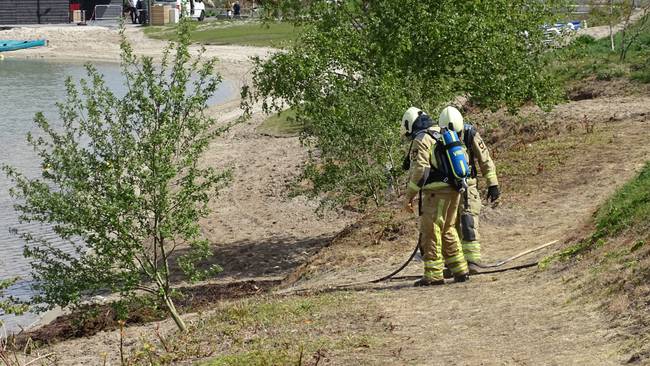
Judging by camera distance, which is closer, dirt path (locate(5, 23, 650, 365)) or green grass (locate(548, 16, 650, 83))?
dirt path (locate(5, 23, 650, 365))

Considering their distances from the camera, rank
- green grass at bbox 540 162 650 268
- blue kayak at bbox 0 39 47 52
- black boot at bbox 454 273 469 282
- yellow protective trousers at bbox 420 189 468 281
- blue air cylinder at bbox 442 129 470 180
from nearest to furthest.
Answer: green grass at bbox 540 162 650 268 → blue air cylinder at bbox 442 129 470 180 → yellow protective trousers at bbox 420 189 468 281 → black boot at bbox 454 273 469 282 → blue kayak at bbox 0 39 47 52

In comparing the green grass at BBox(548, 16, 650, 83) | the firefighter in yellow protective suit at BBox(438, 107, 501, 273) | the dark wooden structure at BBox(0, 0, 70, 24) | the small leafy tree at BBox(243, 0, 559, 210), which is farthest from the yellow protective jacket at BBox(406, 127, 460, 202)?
the dark wooden structure at BBox(0, 0, 70, 24)

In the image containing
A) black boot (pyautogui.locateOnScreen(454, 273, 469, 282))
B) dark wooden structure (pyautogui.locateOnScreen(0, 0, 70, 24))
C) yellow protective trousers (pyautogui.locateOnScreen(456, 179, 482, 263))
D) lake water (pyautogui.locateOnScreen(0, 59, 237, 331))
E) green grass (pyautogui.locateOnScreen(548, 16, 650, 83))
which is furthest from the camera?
dark wooden structure (pyautogui.locateOnScreen(0, 0, 70, 24))

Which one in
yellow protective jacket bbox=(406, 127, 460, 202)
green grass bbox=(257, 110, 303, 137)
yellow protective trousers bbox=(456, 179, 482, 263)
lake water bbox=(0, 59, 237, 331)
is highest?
yellow protective jacket bbox=(406, 127, 460, 202)

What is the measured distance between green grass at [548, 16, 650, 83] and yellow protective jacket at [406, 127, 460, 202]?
12268mm

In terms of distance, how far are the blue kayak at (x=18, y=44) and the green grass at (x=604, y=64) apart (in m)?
47.3

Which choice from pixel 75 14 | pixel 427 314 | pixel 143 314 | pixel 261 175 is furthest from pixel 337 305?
pixel 75 14

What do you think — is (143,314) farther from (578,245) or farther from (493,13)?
(493,13)

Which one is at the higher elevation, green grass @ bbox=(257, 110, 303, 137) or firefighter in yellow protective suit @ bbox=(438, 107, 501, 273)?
firefighter in yellow protective suit @ bbox=(438, 107, 501, 273)

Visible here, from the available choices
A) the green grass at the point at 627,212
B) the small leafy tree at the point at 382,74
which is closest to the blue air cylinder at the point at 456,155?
the green grass at the point at 627,212

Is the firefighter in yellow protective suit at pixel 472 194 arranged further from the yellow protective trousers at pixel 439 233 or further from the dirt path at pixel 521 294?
the dirt path at pixel 521 294

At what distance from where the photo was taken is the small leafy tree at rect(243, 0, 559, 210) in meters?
17.8

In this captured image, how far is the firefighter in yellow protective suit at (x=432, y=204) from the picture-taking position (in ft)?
A: 39.8

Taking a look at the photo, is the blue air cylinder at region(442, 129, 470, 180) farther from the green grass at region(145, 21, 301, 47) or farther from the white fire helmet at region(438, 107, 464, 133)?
the green grass at region(145, 21, 301, 47)
